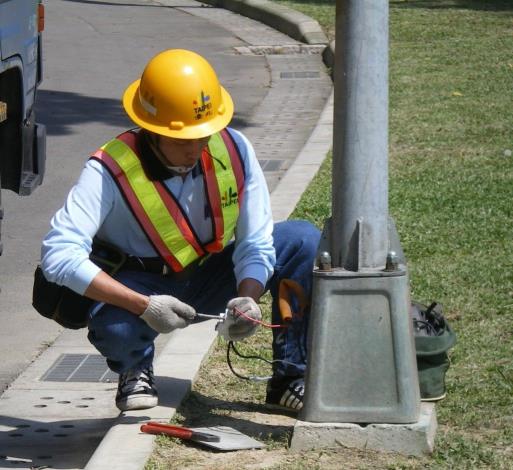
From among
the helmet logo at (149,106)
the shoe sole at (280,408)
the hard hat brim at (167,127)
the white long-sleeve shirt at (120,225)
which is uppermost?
the helmet logo at (149,106)

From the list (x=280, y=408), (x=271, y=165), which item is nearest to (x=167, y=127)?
(x=280, y=408)

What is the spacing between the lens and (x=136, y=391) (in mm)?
4535

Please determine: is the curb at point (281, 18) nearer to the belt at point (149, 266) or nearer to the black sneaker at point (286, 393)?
the black sneaker at point (286, 393)

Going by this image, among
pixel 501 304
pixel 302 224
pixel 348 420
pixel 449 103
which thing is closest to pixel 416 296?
pixel 501 304

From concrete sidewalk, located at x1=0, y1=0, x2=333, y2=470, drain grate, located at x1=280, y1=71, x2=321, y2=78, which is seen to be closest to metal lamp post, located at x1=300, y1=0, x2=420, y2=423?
concrete sidewalk, located at x1=0, y1=0, x2=333, y2=470

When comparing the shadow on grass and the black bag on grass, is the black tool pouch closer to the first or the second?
the black bag on grass

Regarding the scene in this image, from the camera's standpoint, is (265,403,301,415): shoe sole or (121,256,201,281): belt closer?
(121,256,201,281): belt

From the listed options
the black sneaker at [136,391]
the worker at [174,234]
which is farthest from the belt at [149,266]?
the black sneaker at [136,391]

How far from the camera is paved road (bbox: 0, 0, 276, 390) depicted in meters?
6.26

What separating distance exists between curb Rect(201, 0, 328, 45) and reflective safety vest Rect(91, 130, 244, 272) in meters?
11.4

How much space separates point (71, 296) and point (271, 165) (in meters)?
5.12

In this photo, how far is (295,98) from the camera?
12336 millimetres

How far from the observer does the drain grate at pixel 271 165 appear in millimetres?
9258

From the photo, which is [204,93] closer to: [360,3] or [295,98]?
[360,3]
